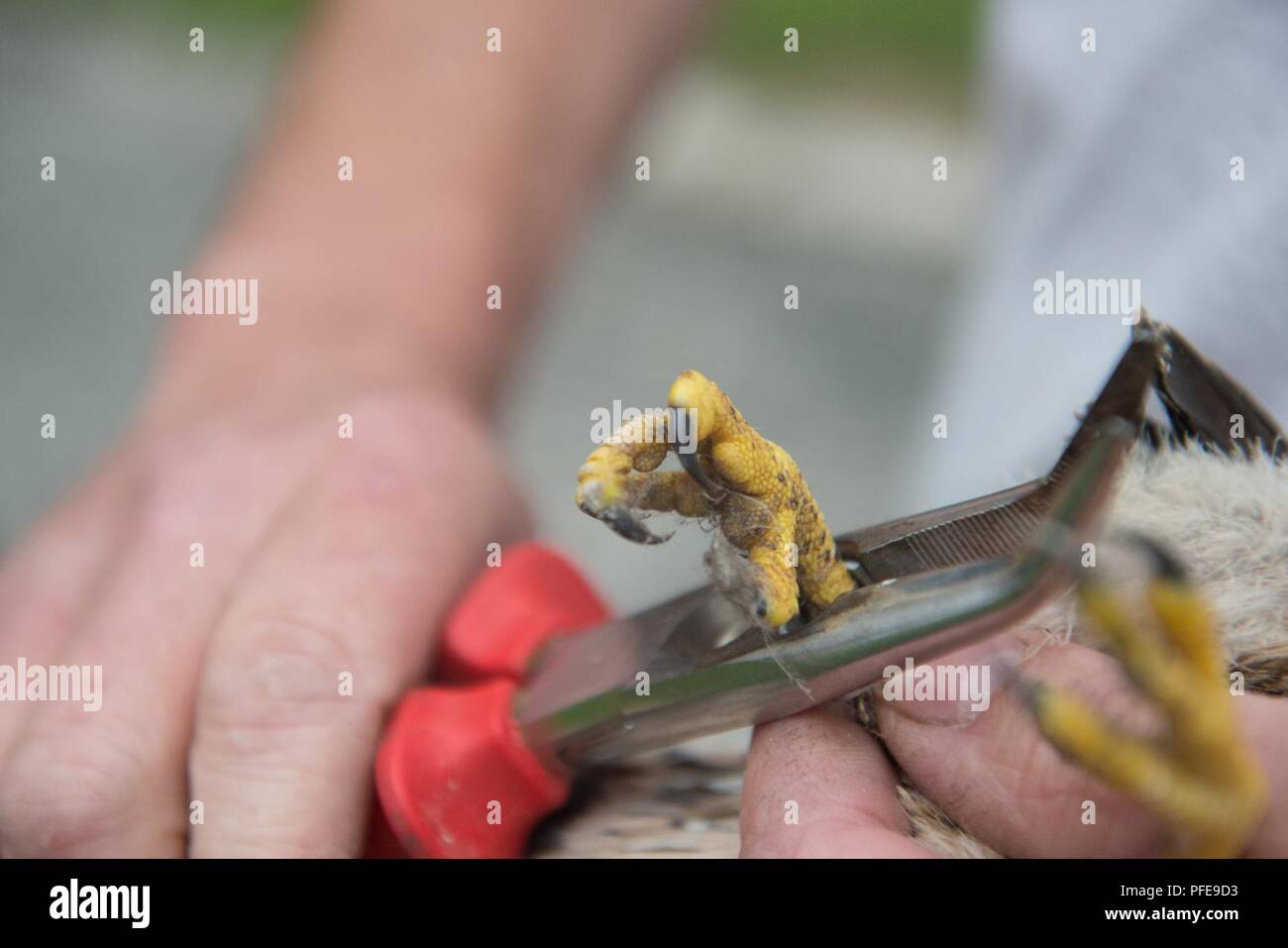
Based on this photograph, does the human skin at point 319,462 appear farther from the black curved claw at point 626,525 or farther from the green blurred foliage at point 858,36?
the green blurred foliage at point 858,36

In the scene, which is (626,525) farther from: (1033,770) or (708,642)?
(1033,770)

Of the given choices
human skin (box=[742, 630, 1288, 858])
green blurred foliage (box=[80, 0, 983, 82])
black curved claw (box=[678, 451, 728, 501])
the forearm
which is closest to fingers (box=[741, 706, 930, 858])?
human skin (box=[742, 630, 1288, 858])

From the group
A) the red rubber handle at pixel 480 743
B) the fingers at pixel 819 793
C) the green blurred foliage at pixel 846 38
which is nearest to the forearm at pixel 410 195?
the red rubber handle at pixel 480 743

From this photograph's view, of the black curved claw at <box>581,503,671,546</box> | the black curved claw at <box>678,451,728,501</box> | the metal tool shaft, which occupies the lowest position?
the metal tool shaft

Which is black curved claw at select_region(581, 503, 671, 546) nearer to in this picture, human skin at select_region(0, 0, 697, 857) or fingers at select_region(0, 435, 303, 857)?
human skin at select_region(0, 0, 697, 857)

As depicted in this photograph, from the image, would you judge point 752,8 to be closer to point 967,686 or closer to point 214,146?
point 214,146

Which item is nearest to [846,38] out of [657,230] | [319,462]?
[657,230]
